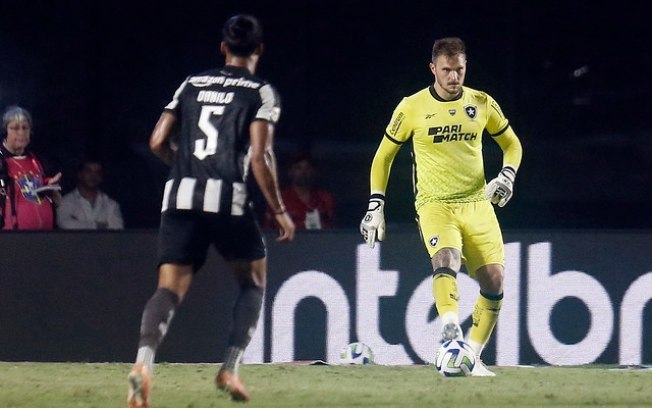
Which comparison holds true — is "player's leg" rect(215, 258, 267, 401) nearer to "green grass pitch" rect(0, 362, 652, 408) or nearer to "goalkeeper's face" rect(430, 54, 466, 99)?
"green grass pitch" rect(0, 362, 652, 408)

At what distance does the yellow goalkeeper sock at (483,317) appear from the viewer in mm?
8641

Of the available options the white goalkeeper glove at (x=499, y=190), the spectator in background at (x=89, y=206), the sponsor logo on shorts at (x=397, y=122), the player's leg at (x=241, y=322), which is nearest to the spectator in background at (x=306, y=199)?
the spectator in background at (x=89, y=206)

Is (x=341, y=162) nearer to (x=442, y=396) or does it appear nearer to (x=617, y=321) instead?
Result: (x=617, y=321)

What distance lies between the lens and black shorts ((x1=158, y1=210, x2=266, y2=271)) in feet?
22.6

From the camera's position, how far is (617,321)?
9.66m

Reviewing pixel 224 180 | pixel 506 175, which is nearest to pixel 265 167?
pixel 224 180

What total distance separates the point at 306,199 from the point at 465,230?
7.13 feet

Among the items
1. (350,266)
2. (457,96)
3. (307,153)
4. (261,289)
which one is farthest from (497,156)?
(261,289)

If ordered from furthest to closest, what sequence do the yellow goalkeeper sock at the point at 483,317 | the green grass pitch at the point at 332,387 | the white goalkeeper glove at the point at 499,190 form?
the yellow goalkeeper sock at the point at 483,317 < the white goalkeeper glove at the point at 499,190 < the green grass pitch at the point at 332,387

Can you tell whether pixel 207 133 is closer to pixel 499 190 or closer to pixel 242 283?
pixel 242 283

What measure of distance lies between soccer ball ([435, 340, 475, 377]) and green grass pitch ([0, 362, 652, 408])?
68mm

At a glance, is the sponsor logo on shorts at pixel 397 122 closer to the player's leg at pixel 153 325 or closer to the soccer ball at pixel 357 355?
the soccer ball at pixel 357 355

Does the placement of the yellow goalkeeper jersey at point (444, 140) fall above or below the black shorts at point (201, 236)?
above

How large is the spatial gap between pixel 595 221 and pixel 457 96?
10.4 feet
